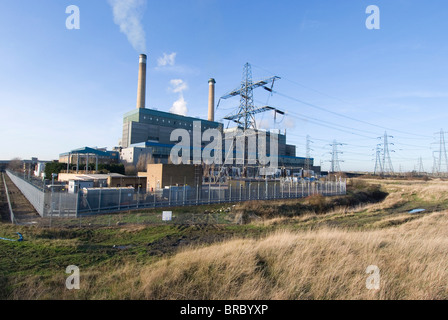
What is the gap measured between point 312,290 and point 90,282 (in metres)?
4.26

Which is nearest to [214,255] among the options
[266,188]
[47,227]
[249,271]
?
[249,271]

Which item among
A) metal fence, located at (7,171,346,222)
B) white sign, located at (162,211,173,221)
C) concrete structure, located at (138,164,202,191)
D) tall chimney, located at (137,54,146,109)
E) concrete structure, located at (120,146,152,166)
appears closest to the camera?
metal fence, located at (7,171,346,222)

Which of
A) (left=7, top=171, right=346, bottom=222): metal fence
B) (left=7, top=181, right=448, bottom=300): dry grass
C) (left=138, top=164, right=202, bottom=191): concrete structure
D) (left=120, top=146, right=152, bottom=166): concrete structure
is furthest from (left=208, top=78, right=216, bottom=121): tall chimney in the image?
(left=7, top=181, right=448, bottom=300): dry grass

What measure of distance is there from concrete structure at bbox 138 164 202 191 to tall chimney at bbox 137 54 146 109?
43755mm

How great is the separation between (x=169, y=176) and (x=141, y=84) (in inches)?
1838

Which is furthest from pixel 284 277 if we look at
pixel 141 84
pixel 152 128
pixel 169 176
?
pixel 152 128

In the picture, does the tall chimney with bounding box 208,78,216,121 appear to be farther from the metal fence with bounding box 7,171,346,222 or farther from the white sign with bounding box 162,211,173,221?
the white sign with bounding box 162,211,173,221

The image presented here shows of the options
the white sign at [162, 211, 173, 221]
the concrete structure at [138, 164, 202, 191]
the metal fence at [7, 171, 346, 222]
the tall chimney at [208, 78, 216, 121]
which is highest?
the tall chimney at [208, 78, 216, 121]

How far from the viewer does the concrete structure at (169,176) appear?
27.9m

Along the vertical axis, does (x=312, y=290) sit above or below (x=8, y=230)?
above

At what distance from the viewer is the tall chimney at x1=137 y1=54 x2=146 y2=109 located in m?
A: 65.1
